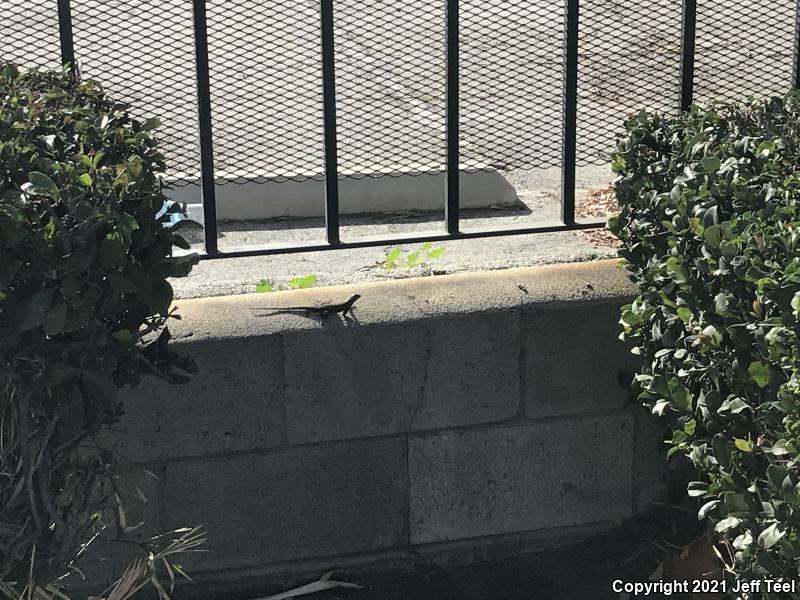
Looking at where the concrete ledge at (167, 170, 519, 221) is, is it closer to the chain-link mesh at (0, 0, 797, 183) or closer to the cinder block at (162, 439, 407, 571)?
the chain-link mesh at (0, 0, 797, 183)

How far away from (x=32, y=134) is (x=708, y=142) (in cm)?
170

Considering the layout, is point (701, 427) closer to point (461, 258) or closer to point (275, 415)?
point (275, 415)

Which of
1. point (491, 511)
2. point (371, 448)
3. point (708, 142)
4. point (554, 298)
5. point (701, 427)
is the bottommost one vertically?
point (491, 511)

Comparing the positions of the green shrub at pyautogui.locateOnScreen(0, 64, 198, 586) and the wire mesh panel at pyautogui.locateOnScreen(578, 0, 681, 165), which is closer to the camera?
the green shrub at pyautogui.locateOnScreen(0, 64, 198, 586)

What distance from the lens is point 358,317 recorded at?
3303mm

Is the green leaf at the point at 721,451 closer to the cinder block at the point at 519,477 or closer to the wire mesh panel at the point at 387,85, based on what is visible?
the cinder block at the point at 519,477

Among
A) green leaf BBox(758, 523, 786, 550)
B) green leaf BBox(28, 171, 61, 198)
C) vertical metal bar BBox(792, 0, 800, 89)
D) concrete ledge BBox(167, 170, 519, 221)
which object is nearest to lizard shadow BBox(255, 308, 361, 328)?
green leaf BBox(28, 171, 61, 198)

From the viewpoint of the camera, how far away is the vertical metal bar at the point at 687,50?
11.7 feet

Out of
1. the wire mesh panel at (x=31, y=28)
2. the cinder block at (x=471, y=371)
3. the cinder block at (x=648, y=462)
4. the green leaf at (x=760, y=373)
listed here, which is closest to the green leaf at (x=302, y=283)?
the cinder block at (x=471, y=371)

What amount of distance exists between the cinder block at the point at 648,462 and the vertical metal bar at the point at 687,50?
3.37 feet

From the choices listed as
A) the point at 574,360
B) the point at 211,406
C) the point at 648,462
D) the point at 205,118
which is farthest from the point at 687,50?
the point at 211,406

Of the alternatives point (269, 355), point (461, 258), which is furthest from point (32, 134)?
point (461, 258)

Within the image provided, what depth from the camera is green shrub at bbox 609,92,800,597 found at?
A: 2209 millimetres

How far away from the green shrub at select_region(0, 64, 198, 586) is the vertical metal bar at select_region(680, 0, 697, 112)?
6.32ft
